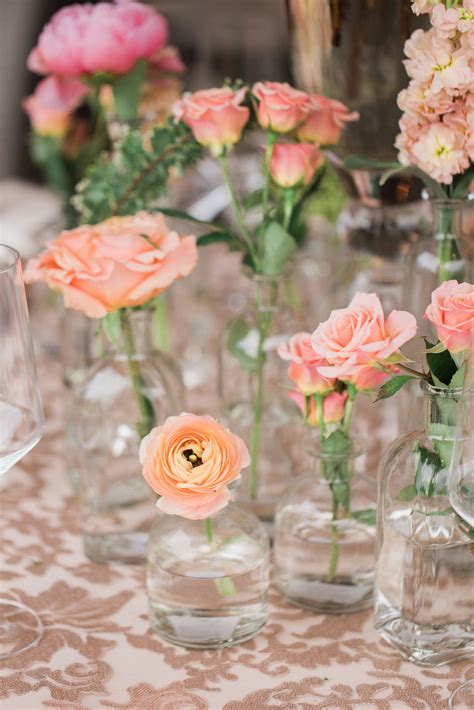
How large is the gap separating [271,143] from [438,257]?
0.16m

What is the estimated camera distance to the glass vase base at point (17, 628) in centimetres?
75

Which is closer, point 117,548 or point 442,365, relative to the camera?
point 442,365

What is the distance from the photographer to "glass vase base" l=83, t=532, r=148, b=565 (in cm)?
88

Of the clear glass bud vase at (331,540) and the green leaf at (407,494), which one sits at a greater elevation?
the green leaf at (407,494)

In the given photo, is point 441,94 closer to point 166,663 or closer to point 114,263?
point 114,263

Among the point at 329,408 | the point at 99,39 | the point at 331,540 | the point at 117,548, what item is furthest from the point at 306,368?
the point at 99,39

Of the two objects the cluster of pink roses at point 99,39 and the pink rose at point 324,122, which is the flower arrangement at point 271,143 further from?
the cluster of pink roses at point 99,39

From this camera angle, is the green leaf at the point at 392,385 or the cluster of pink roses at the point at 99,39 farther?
the cluster of pink roses at the point at 99,39

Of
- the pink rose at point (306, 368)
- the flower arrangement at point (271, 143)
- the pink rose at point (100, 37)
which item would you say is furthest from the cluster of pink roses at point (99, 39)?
the pink rose at point (306, 368)

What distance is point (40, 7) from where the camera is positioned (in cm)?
227

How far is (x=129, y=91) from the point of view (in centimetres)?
101

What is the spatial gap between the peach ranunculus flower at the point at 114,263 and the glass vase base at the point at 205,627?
0.22 m

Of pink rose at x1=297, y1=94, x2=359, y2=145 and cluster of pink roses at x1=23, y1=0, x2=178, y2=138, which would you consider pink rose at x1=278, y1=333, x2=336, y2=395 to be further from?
cluster of pink roses at x1=23, y1=0, x2=178, y2=138

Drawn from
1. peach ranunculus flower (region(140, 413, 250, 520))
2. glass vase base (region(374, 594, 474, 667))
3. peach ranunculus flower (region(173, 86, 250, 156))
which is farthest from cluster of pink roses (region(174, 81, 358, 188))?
glass vase base (region(374, 594, 474, 667))
